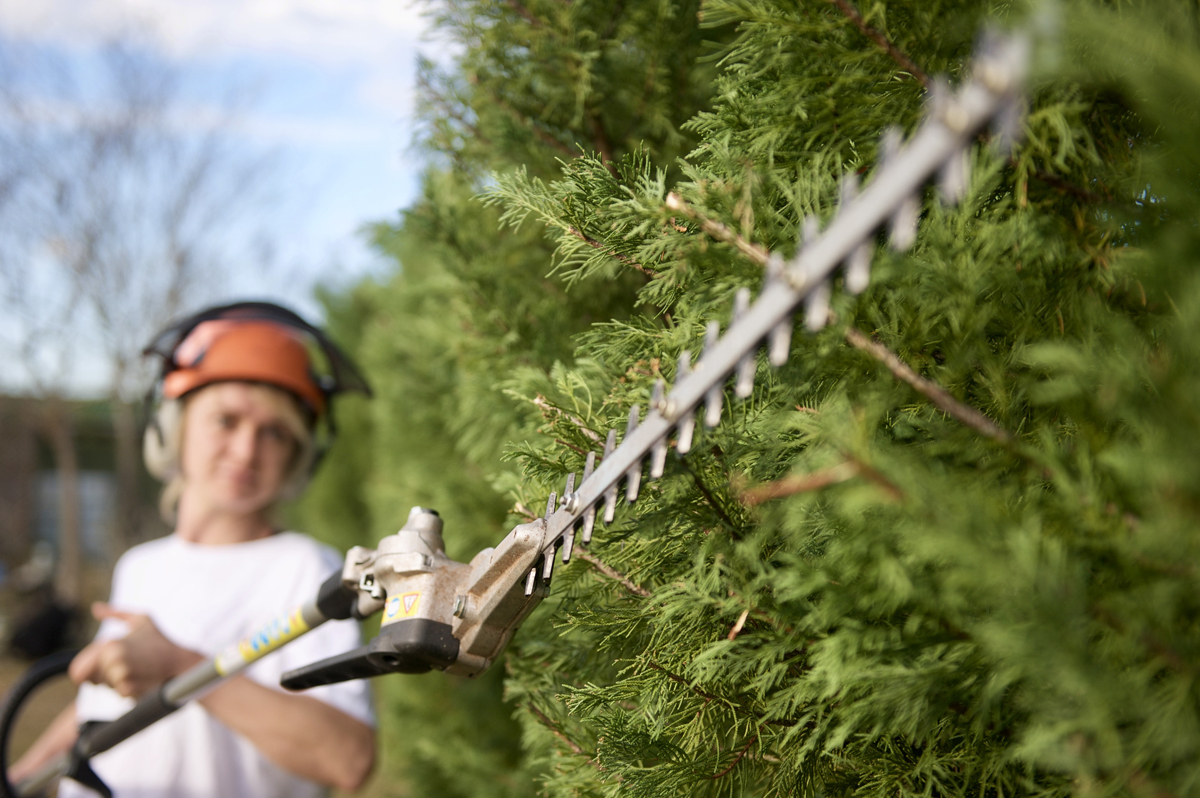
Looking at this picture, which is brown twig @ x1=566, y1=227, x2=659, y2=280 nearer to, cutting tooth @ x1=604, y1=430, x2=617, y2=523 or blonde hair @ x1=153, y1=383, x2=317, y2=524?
cutting tooth @ x1=604, y1=430, x2=617, y2=523

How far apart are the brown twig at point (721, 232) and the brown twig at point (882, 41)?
0.96 feet

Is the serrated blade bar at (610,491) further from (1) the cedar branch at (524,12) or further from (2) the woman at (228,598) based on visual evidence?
(2) the woman at (228,598)

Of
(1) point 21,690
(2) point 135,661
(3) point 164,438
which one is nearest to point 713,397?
(2) point 135,661

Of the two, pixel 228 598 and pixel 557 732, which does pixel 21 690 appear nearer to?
pixel 228 598

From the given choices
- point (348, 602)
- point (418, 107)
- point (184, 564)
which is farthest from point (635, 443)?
point (184, 564)

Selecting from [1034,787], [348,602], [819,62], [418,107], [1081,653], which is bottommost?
[348,602]

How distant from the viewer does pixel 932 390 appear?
703mm

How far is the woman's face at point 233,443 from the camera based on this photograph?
7.11 ft

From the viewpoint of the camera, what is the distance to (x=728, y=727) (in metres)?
0.98

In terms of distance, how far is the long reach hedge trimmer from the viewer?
509 mm

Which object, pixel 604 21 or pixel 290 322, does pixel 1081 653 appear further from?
pixel 290 322

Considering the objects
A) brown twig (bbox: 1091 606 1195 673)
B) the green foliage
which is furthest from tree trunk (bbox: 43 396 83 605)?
brown twig (bbox: 1091 606 1195 673)

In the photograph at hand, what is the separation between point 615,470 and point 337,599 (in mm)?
638

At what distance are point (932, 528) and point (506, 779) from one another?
1989mm
